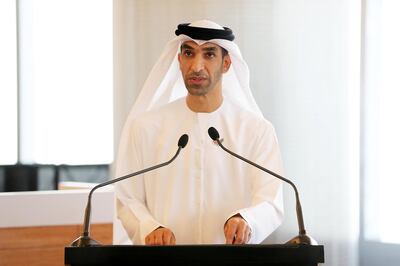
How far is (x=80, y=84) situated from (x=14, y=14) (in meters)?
0.75

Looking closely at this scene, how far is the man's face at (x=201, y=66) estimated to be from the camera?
2.24m

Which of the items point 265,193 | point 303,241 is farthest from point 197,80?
point 303,241

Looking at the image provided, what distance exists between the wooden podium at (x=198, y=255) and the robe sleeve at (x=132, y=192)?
0.44 metres

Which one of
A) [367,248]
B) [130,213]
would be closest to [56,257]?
[130,213]

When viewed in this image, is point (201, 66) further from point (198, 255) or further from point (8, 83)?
point (8, 83)

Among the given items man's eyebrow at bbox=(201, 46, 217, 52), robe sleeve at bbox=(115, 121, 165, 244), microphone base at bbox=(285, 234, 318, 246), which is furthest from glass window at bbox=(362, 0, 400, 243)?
microphone base at bbox=(285, 234, 318, 246)

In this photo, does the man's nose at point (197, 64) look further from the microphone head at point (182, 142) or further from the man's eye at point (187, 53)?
the microphone head at point (182, 142)

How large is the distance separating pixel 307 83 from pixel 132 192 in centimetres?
255

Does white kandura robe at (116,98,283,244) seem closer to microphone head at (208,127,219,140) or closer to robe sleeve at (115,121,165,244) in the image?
robe sleeve at (115,121,165,244)

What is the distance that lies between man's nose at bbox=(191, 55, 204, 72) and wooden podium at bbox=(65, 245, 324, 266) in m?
0.69

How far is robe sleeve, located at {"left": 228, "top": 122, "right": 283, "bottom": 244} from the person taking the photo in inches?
83.7

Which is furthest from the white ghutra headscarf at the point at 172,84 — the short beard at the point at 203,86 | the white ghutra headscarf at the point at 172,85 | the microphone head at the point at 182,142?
the microphone head at the point at 182,142

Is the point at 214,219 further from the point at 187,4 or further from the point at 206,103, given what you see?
the point at 187,4

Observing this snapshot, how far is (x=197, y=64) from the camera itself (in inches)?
88.2
